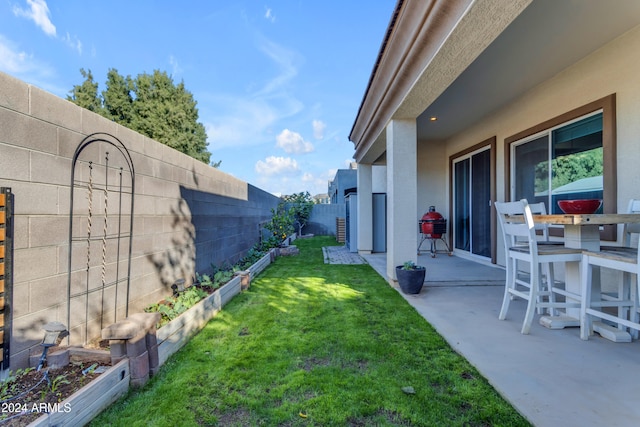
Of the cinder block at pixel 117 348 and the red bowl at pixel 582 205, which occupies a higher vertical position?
the red bowl at pixel 582 205

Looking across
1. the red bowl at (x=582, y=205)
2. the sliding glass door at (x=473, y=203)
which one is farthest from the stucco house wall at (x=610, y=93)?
the sliding glass door at (x=473, y=203)

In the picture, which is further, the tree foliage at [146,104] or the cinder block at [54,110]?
the tree foliage at [146,104]

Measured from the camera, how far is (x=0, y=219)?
5.04 feet

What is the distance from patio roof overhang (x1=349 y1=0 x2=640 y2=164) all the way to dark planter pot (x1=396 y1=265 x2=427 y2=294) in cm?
214

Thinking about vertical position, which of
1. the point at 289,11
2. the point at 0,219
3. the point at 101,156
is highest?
the point at 289,11

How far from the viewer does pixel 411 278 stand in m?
3.78

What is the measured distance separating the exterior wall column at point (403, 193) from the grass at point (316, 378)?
1.03 meters

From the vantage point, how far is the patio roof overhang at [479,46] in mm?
2354

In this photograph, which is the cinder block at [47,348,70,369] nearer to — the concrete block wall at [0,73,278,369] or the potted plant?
the concrete block wall at [0,73,278,369]

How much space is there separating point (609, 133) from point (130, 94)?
71.4 ft

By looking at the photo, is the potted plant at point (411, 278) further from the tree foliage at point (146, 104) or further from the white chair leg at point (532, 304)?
the tree foliage at point (146, 104)

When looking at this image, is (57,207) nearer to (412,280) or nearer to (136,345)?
(136,345)

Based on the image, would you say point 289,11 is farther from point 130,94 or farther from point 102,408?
point 130,94

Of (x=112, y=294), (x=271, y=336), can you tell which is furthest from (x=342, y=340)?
(x=112, y=294)
